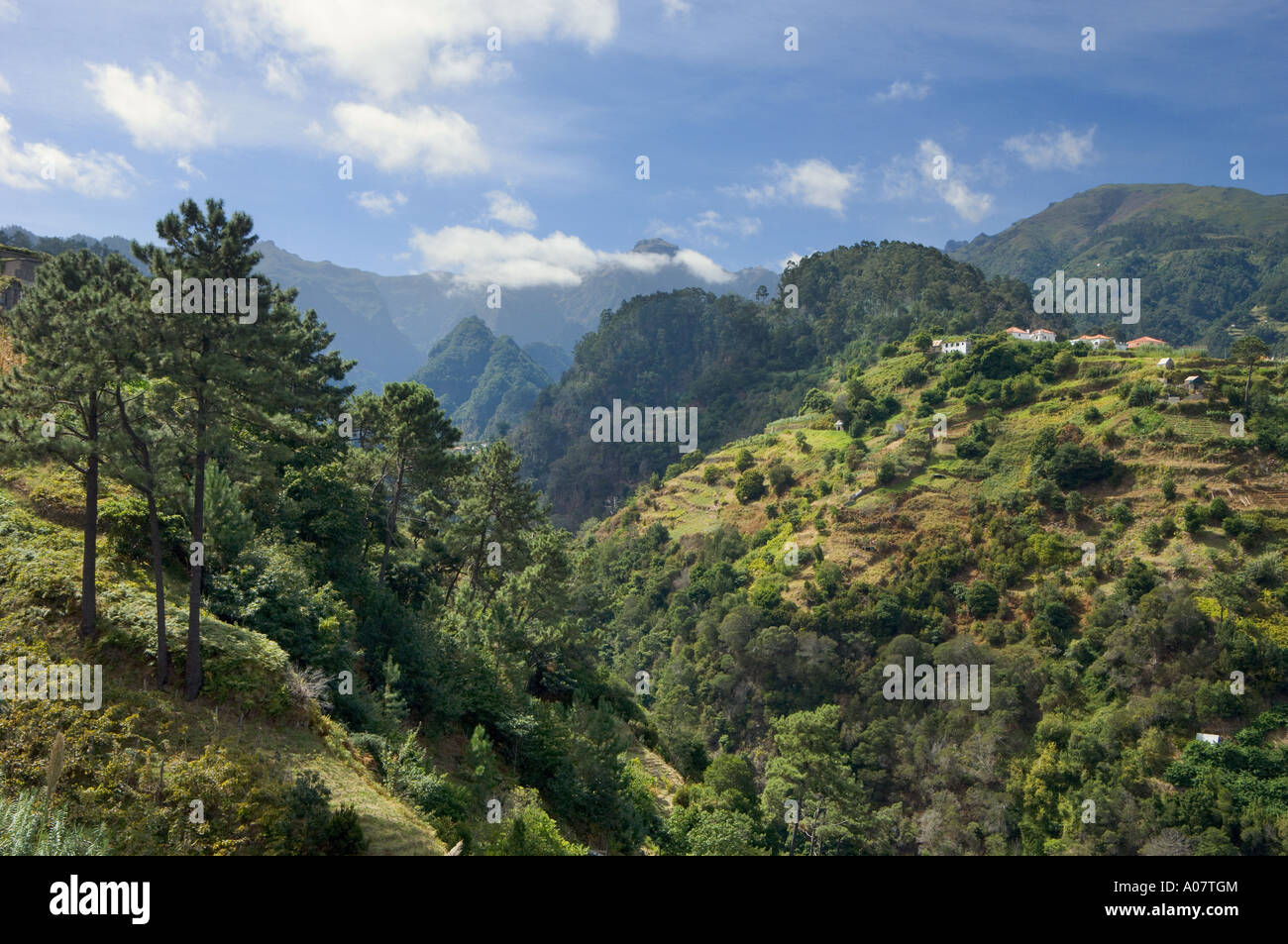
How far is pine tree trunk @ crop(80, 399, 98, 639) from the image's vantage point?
14133 mm

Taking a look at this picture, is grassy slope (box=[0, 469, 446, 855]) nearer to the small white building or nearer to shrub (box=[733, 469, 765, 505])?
shrub (box=[733, 469, 765, 505])

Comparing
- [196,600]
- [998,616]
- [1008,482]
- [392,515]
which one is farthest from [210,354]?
[1008,482]

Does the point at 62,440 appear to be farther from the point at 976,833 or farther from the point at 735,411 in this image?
the point at 735,411

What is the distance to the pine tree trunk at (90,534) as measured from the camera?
1413 centimetres

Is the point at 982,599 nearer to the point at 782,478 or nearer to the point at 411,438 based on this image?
the point at 782,478

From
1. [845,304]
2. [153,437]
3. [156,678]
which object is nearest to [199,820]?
[156,678]

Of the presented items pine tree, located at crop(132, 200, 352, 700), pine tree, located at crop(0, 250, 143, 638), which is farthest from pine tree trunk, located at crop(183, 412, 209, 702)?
pine tree, located at crop(0, 250, 143, 638)

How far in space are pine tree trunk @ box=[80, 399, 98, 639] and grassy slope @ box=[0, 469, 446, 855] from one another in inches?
13.2

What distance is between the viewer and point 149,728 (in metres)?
13.8

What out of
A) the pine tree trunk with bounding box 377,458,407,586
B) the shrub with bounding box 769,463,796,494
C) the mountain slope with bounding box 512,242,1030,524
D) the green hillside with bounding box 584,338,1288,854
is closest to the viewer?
the pine tree trunk with bounding box 377,458,407,586

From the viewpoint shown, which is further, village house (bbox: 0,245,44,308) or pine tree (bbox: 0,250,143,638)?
village house (bbox: 0,245,44,308)

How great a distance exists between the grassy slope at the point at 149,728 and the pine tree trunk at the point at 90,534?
0.34 m

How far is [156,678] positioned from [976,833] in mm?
44899
